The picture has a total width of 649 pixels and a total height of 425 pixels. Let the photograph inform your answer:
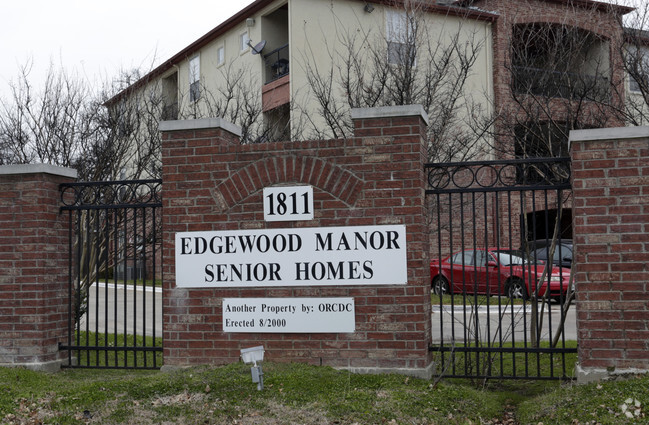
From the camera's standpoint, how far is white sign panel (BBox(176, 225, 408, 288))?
20.0 feet

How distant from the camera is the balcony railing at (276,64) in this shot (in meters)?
18.9

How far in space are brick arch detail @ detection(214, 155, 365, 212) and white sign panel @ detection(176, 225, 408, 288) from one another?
309mm

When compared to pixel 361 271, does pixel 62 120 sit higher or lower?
higher

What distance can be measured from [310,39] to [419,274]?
12.6m

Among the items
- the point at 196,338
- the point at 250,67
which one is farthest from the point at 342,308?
the point at 250,67

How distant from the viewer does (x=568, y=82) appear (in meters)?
9.37

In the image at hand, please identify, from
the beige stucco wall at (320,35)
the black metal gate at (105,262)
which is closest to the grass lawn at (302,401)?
the black metal gate at (105,262)

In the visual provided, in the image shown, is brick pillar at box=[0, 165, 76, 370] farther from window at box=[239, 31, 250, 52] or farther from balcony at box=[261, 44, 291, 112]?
window at box=[239, 31, 250, 52]

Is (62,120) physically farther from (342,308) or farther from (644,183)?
(644,183)

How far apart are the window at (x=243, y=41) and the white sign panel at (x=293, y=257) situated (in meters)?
14.2

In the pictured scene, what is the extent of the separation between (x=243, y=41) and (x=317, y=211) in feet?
48.6

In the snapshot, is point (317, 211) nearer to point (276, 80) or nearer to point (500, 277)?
point (500, 277)

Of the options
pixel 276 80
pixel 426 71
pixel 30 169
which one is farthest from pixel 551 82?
pixel 276 80

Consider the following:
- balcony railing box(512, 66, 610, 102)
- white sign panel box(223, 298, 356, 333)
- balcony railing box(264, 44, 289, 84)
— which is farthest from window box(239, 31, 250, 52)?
white sign panel box(223, 298, 356, 333)
